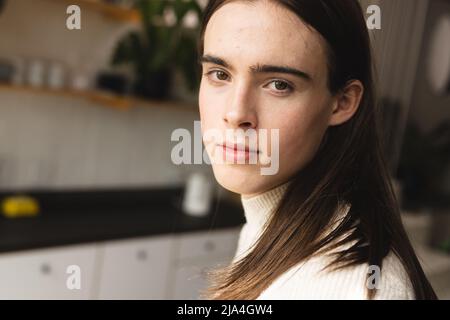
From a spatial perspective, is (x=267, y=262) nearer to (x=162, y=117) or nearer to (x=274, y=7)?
(x=274, y=7)

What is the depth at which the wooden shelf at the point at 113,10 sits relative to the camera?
1922 millimetres

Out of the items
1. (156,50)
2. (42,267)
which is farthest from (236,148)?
(156,50)

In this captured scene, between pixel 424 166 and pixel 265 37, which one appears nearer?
pixel 265 37

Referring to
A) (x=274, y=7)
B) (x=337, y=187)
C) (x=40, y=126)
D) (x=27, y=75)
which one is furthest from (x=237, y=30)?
(x=40, y=126)

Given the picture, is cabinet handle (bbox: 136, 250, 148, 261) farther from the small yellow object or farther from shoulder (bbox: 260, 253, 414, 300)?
shoulder (bbox: 260, 253, 414, 300)

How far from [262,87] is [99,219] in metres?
1.70

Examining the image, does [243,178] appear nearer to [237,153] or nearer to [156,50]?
[237,153]

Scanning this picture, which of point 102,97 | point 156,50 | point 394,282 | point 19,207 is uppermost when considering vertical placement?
point 156,50

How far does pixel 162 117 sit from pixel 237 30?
7.04ft

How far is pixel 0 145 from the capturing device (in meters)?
1.97

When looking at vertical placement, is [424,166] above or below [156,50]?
below

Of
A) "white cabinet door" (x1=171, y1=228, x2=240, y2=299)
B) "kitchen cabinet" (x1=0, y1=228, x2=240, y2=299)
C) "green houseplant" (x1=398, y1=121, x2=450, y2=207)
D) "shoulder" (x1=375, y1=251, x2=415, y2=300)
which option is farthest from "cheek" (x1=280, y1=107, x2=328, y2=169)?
"green houseplant" (x1=398, y1=121, x2=450, y2=207)

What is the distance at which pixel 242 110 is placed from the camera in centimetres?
40

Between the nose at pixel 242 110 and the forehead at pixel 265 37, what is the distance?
0.03 m
